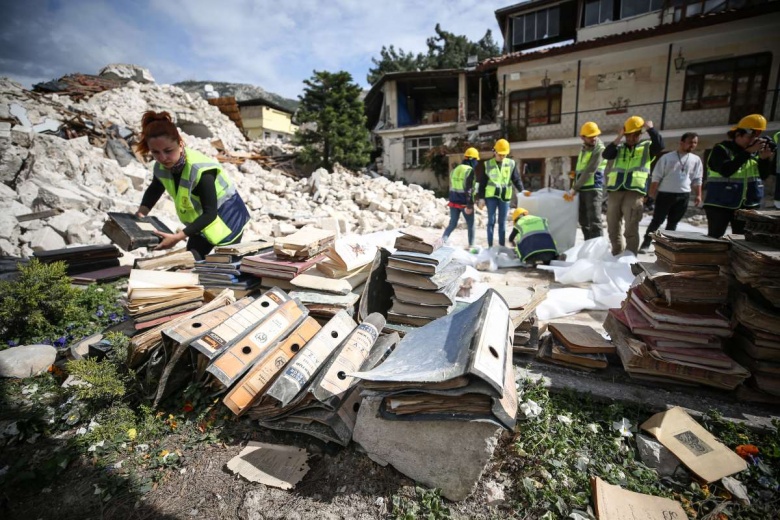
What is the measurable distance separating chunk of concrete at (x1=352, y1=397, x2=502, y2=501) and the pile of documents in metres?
0.07

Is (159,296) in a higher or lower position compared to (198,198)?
lower

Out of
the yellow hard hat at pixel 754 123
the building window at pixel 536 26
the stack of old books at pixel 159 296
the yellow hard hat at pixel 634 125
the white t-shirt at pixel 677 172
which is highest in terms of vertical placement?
the building window at pixel 536 26

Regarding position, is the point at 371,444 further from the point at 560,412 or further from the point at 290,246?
the point at 290,246

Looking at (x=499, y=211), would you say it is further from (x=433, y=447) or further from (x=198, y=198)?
(x=433, y=447)

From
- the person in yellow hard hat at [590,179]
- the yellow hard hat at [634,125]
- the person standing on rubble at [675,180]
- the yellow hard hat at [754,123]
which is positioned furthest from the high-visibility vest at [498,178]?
the yellow hard hat at [754,123]

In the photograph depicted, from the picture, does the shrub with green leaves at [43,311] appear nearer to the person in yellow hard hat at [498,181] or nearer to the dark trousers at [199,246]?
the dark trousers at [199,246]

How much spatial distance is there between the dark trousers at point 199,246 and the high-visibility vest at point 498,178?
465cm

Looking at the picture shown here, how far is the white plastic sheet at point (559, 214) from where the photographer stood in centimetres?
599

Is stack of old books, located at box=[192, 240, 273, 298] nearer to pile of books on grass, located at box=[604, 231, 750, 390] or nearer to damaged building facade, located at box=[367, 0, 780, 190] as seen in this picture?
pile of books on grass, located at box=[604, 231, 750, 390]

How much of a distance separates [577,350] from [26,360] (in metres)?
4.25

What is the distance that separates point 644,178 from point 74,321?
7201mm

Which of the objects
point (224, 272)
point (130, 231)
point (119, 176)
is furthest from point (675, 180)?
point (119, 176)

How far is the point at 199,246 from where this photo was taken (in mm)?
3359

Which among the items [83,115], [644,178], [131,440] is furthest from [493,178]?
[83,115]
